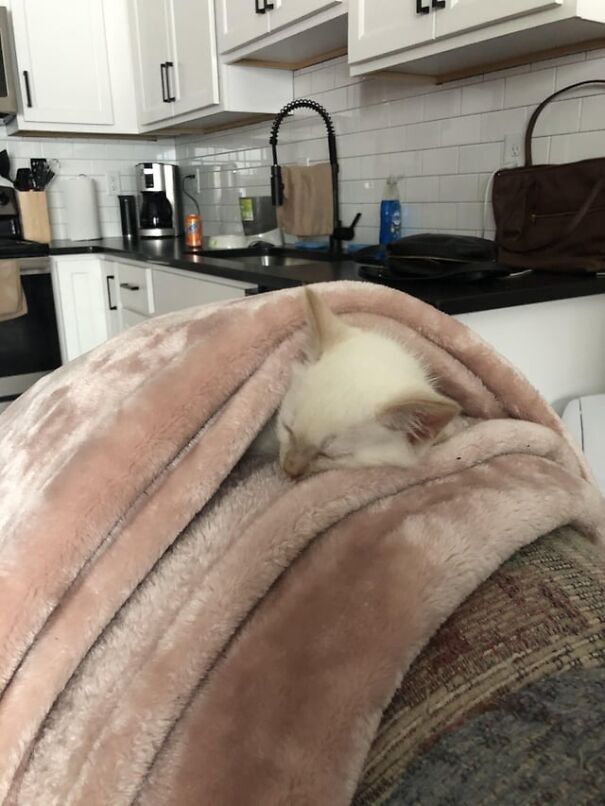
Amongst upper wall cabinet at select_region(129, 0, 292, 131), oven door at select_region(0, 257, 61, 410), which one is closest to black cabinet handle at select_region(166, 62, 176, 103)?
upper wall cabinet at select_region(129, 0, 292, 131)

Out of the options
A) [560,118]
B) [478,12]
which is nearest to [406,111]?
[560,118]

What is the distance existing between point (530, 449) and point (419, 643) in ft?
0.92

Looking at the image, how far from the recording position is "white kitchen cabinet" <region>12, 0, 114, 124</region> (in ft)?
9.78

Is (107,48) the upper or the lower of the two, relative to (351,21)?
upper

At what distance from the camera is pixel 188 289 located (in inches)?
84.8

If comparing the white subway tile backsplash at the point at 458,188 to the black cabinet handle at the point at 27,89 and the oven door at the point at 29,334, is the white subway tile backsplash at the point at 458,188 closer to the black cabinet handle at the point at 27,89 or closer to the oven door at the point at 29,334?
the oven door at the point at 29,334

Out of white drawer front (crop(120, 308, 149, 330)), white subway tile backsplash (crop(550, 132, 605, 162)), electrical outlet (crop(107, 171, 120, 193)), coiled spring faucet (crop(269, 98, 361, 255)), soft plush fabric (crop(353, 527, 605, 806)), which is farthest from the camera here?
electrical outlet (crop(107, 171, 120, 193))

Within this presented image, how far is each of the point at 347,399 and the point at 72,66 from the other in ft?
10.1

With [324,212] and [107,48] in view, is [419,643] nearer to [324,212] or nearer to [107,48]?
[324,212]

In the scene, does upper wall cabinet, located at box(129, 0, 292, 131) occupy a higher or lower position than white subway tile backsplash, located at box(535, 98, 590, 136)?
higher

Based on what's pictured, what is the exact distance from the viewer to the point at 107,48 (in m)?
3.17

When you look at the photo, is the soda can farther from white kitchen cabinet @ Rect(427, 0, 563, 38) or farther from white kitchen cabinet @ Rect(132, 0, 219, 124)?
white kitchen cabinet @ Rect(427, 0, 563, 38)

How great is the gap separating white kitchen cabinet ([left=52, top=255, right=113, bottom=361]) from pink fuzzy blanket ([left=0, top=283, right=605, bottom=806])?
2.38m

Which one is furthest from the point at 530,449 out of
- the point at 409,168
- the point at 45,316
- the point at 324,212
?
the point at 45,316
